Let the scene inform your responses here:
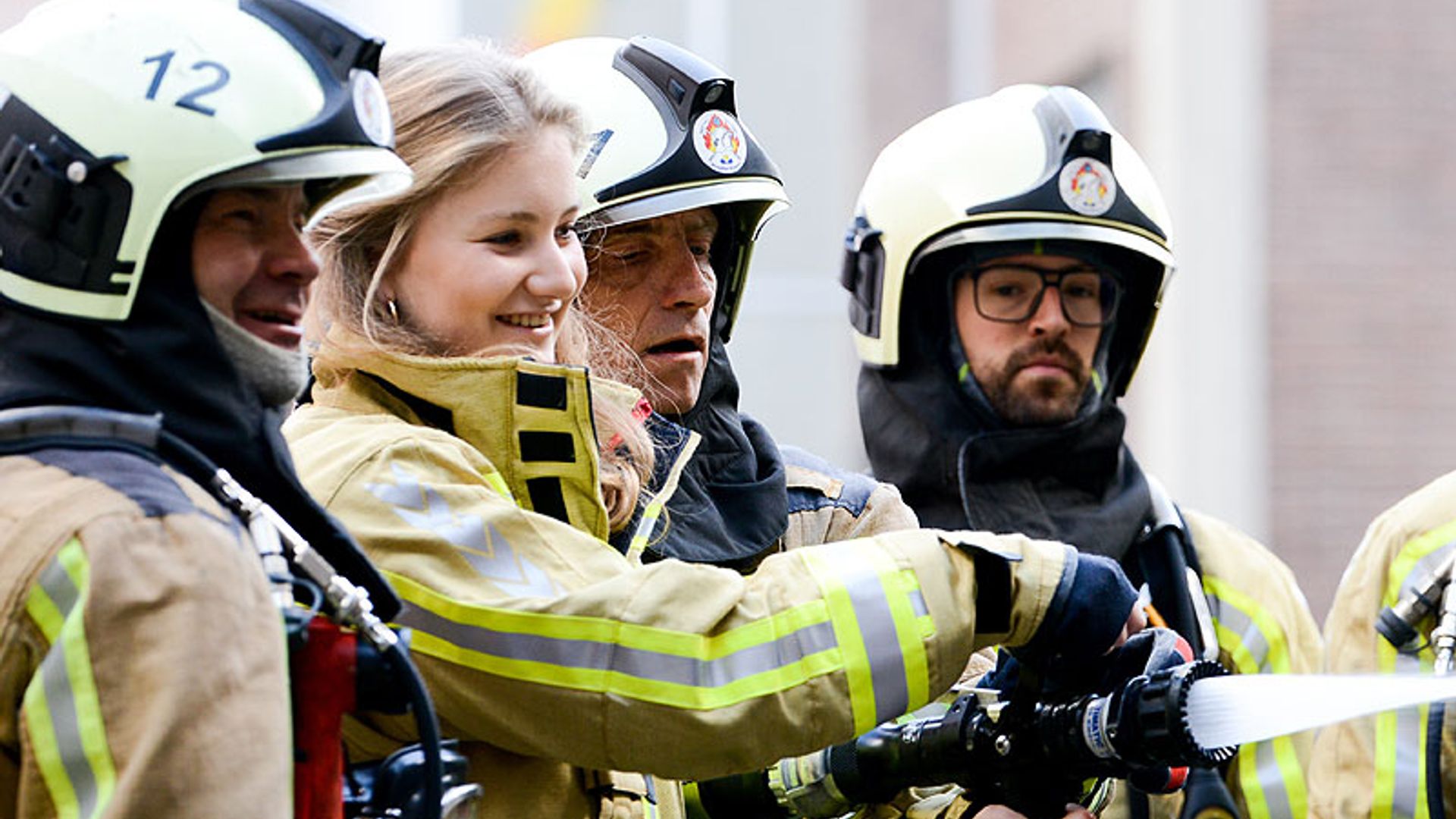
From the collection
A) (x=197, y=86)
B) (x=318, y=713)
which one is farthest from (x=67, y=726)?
(x=197, y=86)

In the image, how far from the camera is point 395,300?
3.29m

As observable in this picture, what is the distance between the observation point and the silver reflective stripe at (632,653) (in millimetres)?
2902

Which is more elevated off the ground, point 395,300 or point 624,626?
point 395,300

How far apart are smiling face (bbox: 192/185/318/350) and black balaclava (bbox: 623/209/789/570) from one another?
1.11 metres

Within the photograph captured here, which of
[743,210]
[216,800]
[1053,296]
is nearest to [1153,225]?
[1053,296]

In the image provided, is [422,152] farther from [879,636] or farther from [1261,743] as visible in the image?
[1261,743]

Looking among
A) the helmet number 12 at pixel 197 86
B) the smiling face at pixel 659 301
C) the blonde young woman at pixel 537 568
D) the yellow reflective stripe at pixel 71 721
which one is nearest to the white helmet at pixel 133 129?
the helmet number 12 at pixel 197 86

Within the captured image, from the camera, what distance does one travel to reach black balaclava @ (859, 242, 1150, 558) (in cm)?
486

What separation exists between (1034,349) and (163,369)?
8.82 ft

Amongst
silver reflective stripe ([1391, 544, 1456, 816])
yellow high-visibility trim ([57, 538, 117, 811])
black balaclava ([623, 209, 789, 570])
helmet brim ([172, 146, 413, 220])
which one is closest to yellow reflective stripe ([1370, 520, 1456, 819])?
silver reflective stripe ([1391, 544, 1456, 816])

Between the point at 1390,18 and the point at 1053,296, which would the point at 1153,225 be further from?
the point at 1390,18

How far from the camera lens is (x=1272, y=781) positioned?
4.59 m

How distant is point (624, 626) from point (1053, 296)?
7.39ft

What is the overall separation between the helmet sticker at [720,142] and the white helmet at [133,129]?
1.47 m
